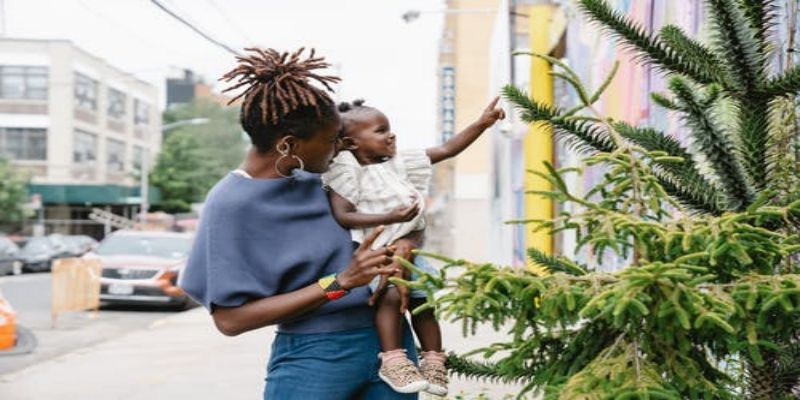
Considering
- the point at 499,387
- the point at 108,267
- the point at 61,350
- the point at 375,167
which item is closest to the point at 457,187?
the point at 108,267

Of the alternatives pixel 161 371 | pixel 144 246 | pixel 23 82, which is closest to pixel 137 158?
pixel 23 82

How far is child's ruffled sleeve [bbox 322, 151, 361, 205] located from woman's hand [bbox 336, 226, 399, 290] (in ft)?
1.02

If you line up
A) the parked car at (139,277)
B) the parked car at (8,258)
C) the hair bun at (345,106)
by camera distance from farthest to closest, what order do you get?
the parked car at (8,258), the parked car at (139,277), the hair bun at (345,106)

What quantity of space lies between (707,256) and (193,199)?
5945 cm

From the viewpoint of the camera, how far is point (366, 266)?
2.49 metres

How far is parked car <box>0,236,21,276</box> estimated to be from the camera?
2764 cm

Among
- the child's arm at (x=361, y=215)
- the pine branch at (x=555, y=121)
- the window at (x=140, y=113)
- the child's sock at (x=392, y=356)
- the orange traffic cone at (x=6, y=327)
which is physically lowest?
the orange traffic cone at (x=6, y=327)

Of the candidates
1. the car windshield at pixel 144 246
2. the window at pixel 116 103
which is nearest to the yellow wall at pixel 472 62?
the car windshield at pixel 144 246

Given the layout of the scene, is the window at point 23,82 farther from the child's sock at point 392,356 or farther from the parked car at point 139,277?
the child's sock at point 392,356

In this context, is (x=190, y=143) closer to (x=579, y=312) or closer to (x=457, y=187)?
(x=457, y=187)

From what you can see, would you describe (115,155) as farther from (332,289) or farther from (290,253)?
(332,289)

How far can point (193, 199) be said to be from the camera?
59844 mm

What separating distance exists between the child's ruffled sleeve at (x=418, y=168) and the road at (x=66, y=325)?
718 centimetres

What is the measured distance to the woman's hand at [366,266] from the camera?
8.16 ft
